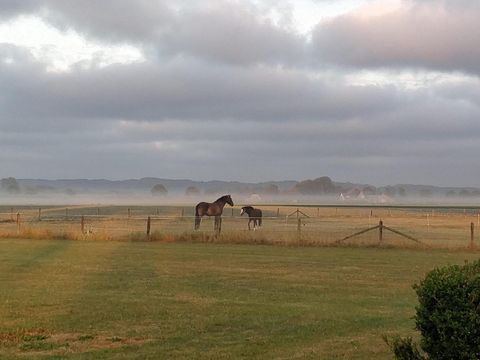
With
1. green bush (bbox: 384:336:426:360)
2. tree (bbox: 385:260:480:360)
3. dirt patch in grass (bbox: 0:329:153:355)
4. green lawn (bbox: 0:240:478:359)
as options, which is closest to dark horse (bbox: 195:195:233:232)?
green lawn (bbox: 0:240:478:359)

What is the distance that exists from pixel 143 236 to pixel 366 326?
2297 cm

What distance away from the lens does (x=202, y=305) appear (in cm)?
1339

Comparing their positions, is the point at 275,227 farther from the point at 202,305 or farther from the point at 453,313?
the point at 453,313

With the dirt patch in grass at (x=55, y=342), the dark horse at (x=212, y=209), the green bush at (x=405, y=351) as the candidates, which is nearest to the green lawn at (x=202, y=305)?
the dirt patch in grass at (x=55, y=342)

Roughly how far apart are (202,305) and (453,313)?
27.2ft

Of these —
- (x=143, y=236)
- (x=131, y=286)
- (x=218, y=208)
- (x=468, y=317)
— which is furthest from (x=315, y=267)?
(x=218, y=208)

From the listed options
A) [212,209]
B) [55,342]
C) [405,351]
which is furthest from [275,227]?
[405,351]

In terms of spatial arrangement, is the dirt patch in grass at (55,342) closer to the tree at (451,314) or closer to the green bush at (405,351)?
the green bush at (405,351)

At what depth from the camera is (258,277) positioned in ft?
61.4

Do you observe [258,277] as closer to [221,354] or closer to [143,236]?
[221,354]

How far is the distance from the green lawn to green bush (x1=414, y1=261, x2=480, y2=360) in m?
2.23

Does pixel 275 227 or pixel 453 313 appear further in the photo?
pixel 275 227

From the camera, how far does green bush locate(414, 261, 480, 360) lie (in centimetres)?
570

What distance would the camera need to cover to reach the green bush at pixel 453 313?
570 centimetres
